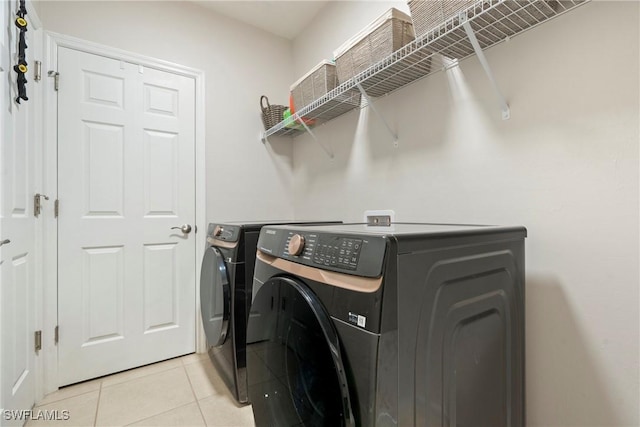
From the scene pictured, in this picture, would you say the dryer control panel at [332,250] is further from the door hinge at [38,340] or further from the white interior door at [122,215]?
the door hinge at [38,340]

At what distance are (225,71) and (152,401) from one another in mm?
2333

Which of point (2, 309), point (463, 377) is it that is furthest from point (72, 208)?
point (463, 377)

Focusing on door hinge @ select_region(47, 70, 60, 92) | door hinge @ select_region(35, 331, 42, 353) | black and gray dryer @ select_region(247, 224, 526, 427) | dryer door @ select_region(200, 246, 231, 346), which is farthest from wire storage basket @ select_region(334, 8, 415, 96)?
door hinge @ select_region(35, 331, 42, 353)

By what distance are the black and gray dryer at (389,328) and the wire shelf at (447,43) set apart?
0.75m

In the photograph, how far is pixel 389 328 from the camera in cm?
68

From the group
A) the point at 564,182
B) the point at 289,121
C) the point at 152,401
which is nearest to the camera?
the point at 564,182

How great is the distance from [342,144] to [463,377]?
1.62 m

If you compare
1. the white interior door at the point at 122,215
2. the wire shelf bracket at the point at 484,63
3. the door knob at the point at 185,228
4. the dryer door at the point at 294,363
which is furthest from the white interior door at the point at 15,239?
the wire shelf bracket at the point at 484,63

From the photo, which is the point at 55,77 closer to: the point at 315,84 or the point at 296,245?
the point at 315,84

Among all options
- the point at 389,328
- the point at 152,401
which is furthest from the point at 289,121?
the point at 152,401

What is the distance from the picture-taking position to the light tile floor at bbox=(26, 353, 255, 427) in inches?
60.8

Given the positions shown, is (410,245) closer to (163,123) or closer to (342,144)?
(342,144)

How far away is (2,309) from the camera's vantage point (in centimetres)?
128

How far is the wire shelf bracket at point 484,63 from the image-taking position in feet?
3.45
